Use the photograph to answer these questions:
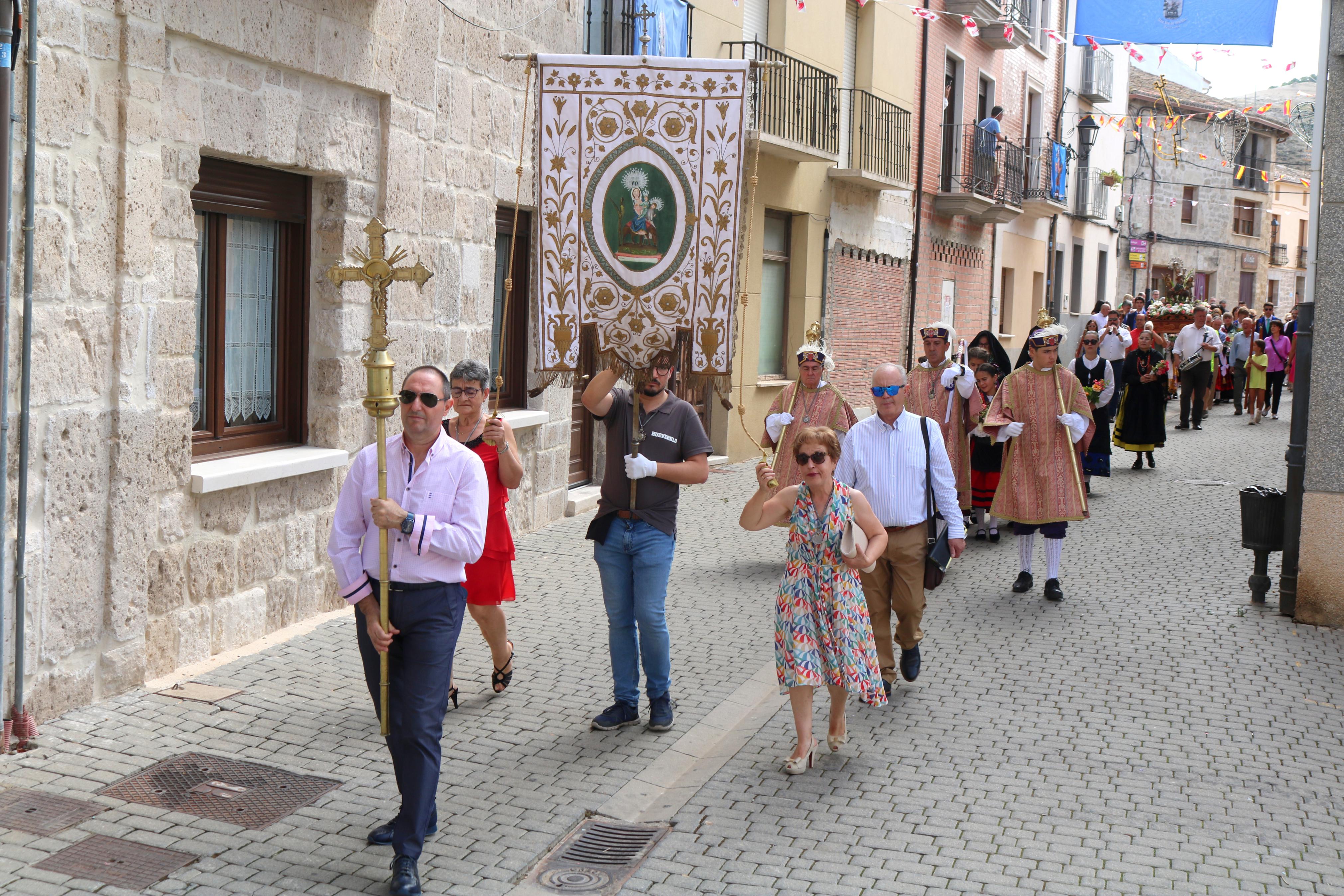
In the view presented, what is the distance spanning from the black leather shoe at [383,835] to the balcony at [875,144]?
15.4 metres

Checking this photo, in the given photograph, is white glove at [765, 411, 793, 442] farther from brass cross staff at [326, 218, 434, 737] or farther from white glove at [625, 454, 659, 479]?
brass cross staff at [326, 218, 434, 737]

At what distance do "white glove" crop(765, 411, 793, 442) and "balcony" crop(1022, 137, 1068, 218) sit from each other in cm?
1948

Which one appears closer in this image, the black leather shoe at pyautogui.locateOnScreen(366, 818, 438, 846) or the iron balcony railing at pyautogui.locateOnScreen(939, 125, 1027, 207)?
the black leather shoe at pyautogui.locateOnScreen(366, 818, 438, 846)

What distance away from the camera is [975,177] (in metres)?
24.7

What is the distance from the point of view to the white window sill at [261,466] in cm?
→ 733

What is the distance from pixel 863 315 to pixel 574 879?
662 inches

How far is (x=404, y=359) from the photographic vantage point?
930 centimetres

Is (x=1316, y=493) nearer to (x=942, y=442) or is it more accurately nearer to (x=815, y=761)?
(x=942, y=442)

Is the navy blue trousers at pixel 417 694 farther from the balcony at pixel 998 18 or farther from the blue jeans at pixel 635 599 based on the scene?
the balcony at pixel 998 18

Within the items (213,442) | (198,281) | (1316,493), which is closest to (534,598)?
(213,442)

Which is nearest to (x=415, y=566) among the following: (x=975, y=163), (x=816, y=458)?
(x=816, y=458)

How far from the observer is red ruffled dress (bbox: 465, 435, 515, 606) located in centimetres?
659

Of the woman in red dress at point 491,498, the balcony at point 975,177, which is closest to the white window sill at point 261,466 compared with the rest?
the woman in red dress at point 491,498

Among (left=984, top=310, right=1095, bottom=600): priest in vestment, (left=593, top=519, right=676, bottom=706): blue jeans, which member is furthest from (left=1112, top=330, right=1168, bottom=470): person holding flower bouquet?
(left=593, top=519, right=676, bottom=706): blue jeans
